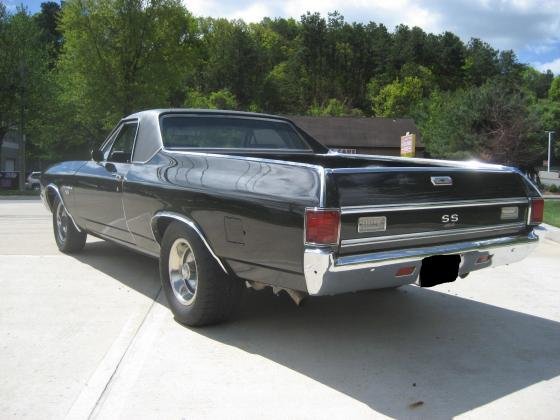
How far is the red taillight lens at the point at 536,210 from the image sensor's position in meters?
4.38

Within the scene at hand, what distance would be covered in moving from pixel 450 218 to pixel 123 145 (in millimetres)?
3479

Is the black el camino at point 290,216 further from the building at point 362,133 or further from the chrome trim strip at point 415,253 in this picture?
the building at point 362,133

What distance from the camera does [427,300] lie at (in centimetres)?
536

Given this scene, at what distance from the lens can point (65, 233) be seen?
7.18m

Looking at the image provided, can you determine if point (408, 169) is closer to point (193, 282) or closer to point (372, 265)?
point (372, 265)

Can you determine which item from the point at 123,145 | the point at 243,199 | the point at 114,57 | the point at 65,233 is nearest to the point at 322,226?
the point at 243,199

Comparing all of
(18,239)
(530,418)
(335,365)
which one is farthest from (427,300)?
(18,239)

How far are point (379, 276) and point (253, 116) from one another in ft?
9.18

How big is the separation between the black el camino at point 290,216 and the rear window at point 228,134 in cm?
1

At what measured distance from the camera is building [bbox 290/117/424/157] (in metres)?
53.3

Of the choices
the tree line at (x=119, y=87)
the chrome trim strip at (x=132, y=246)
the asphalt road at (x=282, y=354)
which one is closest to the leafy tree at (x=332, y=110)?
the tree line at (x=119, y=87)

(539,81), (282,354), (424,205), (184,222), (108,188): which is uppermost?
(539,81)

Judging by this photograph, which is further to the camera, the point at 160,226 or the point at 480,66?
the point at 480,66

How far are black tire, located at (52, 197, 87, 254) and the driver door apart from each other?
780mm
